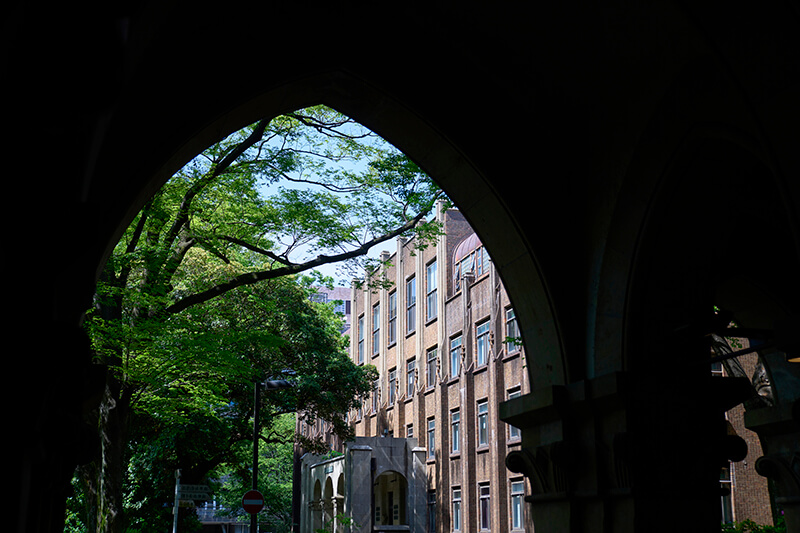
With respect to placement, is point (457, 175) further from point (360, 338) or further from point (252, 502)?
point (360, 338)

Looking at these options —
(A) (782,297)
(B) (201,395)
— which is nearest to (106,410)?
(B) (201,395)

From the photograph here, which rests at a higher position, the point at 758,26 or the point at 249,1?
the point at 249,1

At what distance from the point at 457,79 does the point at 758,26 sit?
9.96 feet

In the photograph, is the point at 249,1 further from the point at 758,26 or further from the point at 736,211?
the point at 736,211

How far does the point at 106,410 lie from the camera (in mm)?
14812

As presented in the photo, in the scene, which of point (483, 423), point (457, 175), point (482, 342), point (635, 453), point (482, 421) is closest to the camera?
point (635, 453)

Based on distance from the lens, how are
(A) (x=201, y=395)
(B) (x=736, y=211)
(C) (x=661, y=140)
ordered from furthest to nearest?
(A) (x=201, y=395) < (B) (x=736, y=211) < (C) (x=661, y=140)

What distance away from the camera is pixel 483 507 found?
31281mm

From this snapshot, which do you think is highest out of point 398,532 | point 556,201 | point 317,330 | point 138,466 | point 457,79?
point 317,330

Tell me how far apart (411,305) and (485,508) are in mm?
12254

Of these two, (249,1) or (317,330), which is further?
(317,330)

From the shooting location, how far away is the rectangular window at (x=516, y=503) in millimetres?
28391

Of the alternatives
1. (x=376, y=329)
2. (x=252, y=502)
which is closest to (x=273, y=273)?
(x=252, y=502)

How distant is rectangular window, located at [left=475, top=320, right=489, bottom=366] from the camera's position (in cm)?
3234
